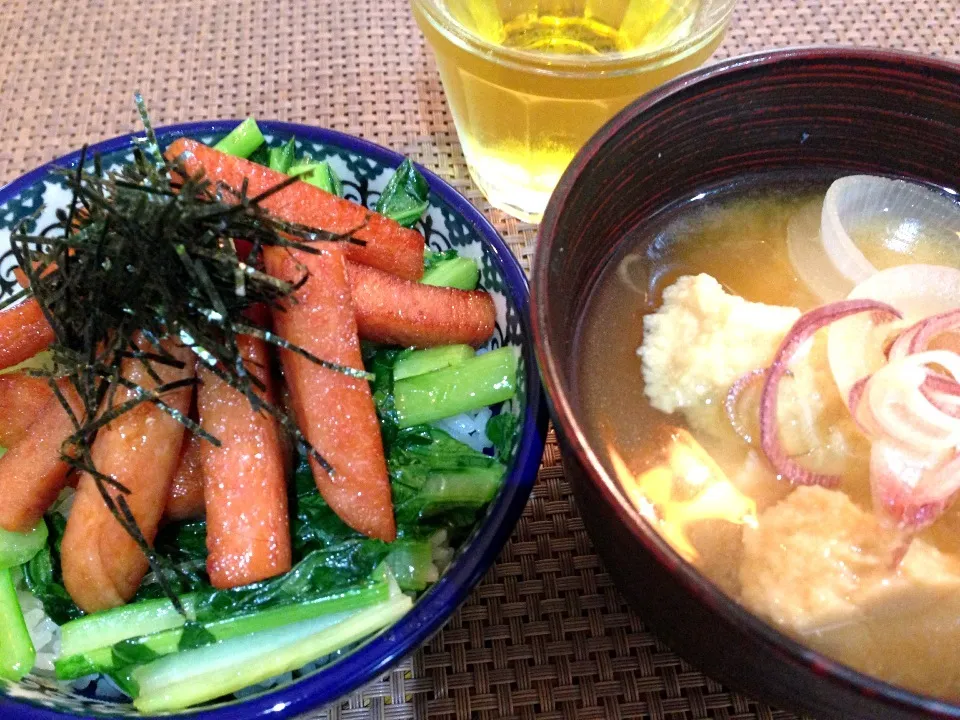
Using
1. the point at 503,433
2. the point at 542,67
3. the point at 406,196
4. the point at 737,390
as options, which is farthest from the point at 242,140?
the point at 737,390

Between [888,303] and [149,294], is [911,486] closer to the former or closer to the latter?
[888,303]

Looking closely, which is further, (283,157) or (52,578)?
(283,157)

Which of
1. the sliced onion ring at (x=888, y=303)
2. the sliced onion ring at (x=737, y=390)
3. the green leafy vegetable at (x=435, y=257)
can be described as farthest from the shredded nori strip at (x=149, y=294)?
the sliced onion ring at (x=888, y=303)

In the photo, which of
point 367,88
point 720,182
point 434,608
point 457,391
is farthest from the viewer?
point 367,88

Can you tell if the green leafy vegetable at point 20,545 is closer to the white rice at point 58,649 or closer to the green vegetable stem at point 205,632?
the white rice at point 58,649

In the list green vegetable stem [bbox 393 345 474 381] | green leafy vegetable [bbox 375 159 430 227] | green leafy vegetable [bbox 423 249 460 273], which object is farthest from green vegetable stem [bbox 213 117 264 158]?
green vegetable stem [bbox 393 345 474 381]

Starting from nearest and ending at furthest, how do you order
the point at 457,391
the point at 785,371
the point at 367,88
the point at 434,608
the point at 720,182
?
the point at 434,608 < the point at 785,371 < the point at 457,391 < the point at 720,182 < the point at 367,88
